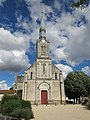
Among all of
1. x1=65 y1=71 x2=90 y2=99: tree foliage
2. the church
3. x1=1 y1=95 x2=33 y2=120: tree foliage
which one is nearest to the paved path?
x1=1 y1=95 x2=33 y2=120: tree foliage

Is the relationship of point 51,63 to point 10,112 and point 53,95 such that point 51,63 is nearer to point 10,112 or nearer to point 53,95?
point 53,95

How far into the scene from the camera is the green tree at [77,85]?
51403mm

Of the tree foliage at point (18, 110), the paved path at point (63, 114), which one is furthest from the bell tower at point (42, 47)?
the tree foliage at point (18, 110)

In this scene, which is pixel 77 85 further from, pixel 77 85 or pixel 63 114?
pixel 63 114

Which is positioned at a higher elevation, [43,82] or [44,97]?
Result: [43,82]

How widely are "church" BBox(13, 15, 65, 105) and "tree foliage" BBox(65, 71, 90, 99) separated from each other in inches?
167

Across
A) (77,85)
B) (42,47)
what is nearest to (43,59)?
(42,47)

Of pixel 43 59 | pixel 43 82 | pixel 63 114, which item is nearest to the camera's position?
pixel 63 114

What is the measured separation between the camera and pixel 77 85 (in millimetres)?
51531

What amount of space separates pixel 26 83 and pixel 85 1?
41.6 m

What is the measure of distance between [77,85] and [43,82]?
9.08m

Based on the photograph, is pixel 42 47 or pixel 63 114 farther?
pixel 42 47

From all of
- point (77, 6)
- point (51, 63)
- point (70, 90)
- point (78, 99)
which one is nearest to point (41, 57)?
point (51, 63)

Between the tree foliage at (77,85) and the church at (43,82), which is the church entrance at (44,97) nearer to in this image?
the church at (43,82)
